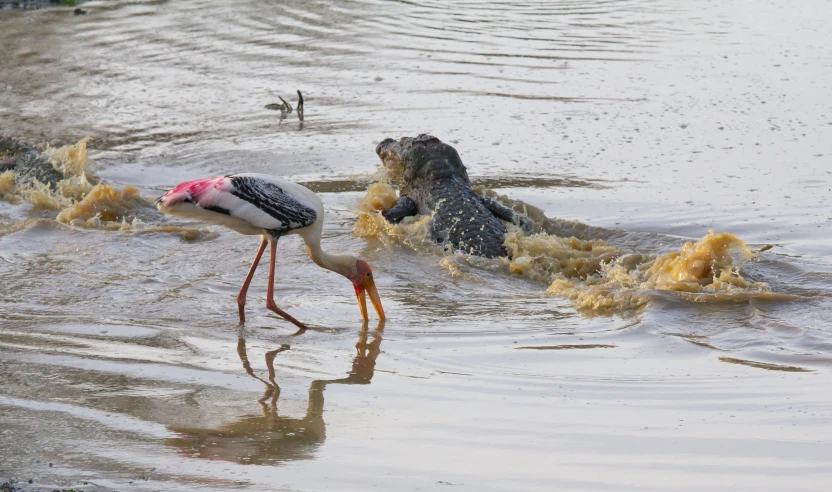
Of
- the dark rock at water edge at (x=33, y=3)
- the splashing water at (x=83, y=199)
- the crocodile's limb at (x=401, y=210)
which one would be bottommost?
the splashing water at (x=83, y=199)

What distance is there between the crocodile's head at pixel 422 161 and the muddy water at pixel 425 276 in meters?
0.50

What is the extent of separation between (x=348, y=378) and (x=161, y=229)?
396 cm

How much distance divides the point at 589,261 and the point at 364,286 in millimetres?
2216

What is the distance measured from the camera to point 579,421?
15.0 ft

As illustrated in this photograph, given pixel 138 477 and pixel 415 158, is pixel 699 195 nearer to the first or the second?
pixel 415 158

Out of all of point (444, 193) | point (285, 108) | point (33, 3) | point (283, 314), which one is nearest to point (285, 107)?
point (285, 108)

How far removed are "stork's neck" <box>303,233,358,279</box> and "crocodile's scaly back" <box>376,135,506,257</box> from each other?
1803 mm

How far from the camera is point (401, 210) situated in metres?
9.20

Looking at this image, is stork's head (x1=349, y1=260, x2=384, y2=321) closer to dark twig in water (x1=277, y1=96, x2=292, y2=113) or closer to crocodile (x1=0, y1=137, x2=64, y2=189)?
crocodile (x1=0, y1=137, x2=64, y2=189)

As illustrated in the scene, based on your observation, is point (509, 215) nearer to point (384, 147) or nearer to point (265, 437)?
point (384, 147)

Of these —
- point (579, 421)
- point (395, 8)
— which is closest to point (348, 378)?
point (579, 421)

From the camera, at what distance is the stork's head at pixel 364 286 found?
21.3 ft

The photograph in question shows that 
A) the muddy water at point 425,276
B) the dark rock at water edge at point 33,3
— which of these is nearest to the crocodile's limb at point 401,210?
the muddy water at point 425,276

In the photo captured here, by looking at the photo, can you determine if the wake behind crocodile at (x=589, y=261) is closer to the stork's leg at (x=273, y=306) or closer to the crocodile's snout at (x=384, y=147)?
the crocodile's snout at (x=384, y=147)
